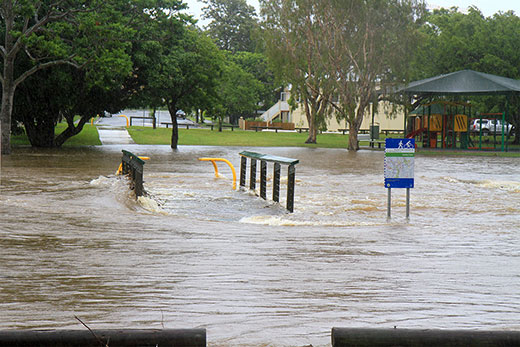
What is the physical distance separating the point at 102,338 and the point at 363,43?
41.5 meters

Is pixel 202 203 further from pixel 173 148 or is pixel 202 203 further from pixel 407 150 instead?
pixel 173 148

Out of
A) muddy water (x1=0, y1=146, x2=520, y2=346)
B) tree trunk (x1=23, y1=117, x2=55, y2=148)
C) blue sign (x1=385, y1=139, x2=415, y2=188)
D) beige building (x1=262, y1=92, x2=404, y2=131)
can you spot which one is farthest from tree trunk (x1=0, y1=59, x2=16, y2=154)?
beige building (x1=262, y1=92, x2=404, y2=131)

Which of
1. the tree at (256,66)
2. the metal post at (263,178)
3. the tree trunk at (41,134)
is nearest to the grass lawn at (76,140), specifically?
the tree trunk at (41,134)

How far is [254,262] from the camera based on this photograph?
853 cm

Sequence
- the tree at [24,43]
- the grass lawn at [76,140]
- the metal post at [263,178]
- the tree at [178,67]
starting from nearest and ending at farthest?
1. the metal post at [263,178]
2. the tree at [24,43]
3. the tree at [178,67]
4. the grass lawn at [76,140]

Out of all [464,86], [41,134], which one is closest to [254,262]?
[41,134]

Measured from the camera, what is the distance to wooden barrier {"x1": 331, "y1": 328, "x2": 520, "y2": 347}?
3.95m

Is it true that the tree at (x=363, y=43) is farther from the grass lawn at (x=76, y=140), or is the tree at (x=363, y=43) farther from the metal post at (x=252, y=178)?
the metal post at (x=252, y=178)

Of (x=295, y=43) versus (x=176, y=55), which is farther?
(x=295, y=43)

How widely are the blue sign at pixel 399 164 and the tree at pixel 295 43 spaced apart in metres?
33.3

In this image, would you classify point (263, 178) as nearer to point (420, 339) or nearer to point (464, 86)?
point (420, 339)

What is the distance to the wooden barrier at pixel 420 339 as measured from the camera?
3953 mm

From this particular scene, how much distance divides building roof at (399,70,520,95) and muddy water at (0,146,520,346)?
2788 cm

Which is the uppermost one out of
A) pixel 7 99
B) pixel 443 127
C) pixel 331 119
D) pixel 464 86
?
pixel 464 86
